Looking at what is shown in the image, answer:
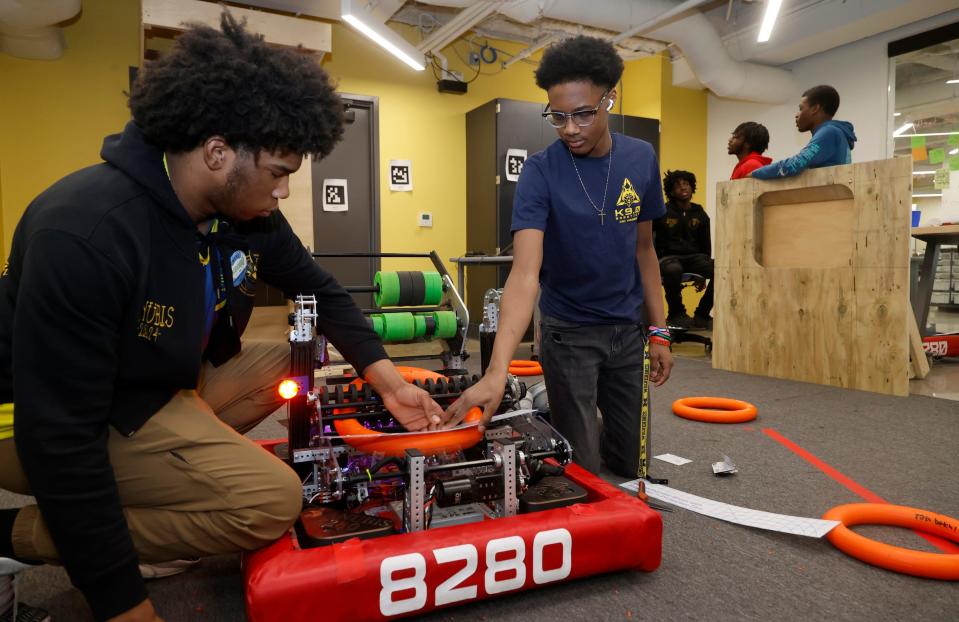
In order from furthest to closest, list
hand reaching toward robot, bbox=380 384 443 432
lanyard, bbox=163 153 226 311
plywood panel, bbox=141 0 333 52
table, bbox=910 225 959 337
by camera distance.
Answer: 1. table, bbox=910 225 959 337
2. plywood panel, bbox=141 0 333 52
3. hand reaching toward robot, bbox=380 384 443 432
4. lanyard, bbox=163 153 226 311

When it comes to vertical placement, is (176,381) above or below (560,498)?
above

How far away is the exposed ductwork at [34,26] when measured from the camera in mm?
4344

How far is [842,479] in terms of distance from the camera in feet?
7.51

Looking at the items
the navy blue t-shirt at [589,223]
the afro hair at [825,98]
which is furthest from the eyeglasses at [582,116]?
the afro hair at [825,98]

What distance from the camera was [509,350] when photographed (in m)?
1.73

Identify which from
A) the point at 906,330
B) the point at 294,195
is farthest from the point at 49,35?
the point at 906,330

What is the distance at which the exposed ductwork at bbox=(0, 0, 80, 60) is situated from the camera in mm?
4344

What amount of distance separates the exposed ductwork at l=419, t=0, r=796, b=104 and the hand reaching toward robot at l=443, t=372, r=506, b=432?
4.69m

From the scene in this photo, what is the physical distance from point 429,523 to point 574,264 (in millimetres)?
1056

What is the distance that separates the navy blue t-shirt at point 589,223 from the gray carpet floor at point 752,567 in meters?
0.75

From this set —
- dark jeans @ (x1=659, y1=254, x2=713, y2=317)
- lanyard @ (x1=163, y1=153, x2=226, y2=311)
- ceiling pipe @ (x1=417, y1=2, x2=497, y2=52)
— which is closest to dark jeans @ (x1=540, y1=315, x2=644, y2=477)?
lanyard @ (x1=163, y1=153, x2=226, y2=311)

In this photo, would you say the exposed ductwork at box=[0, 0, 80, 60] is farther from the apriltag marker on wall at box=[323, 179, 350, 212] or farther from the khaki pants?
the khaki pants

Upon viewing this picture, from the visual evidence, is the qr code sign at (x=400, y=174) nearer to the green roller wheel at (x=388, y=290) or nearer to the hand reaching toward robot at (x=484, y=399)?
the green roller wheel at (x=388, y=290)

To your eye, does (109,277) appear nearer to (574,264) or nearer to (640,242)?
→ (574,264)
